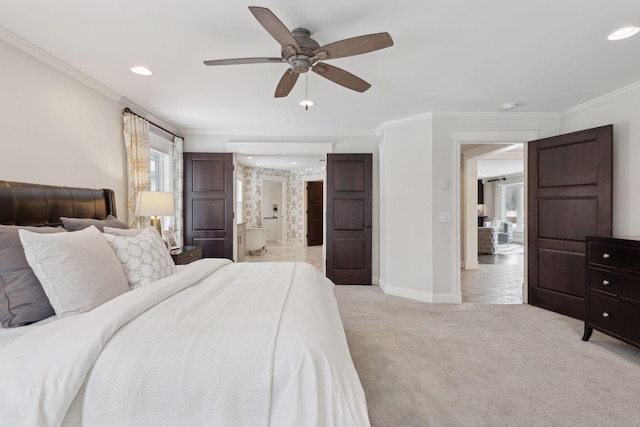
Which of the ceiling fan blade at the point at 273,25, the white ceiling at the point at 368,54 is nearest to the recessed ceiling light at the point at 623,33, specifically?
the white ceiling at the point at 368,54

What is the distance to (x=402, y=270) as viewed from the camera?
160 inches

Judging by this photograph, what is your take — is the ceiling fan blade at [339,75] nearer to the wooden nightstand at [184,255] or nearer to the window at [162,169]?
the wooden nightstand at [184,255]

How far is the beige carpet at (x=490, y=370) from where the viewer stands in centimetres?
174

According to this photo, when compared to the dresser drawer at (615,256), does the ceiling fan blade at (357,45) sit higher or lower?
higher

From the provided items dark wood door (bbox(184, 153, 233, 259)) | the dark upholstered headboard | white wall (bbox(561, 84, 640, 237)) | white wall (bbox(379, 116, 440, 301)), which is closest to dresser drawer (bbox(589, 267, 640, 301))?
white wall (bbox(561, 84, 640, 237))

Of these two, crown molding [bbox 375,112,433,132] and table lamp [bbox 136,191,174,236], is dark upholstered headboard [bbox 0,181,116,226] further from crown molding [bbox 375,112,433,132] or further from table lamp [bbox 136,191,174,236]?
crown molding [bbox 375,112,433,132]

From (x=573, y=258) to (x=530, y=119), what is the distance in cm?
180

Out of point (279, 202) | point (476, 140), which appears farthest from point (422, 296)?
point (279, 202)

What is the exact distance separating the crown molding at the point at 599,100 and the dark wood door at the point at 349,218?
2.52 m

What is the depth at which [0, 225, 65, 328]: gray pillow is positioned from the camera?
1382 millimetres

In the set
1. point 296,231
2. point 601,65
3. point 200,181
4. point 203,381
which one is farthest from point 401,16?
point 296,231

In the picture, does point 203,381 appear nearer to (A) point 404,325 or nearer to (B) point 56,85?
(A) point 404,325

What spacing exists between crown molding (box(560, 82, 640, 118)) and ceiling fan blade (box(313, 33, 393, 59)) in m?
3.02

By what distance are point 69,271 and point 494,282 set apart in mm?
5434
